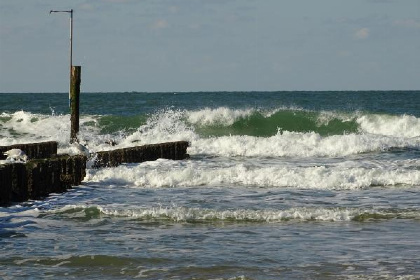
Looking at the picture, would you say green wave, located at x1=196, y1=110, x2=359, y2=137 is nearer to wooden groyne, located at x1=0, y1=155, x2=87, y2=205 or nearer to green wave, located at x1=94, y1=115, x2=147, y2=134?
green wave, located at x1=94, y1=115, x2=147, y2=134

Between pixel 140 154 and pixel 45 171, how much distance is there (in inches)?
208

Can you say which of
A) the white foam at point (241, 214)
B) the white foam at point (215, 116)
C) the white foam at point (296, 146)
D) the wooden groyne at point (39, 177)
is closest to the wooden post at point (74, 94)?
the white foam at point (296, 146)

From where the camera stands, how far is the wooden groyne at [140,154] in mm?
17969

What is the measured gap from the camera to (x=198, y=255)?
9.34m

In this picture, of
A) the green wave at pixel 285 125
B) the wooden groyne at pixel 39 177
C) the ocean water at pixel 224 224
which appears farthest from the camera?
the green wave at pixel 285 125

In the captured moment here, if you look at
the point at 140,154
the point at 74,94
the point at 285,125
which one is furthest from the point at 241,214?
the point at 285,125

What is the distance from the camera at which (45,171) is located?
14570mm

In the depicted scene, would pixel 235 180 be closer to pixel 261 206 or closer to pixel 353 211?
pixel 261 206

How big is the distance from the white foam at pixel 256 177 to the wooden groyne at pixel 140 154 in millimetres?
725

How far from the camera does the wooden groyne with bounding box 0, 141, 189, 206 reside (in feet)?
44.3

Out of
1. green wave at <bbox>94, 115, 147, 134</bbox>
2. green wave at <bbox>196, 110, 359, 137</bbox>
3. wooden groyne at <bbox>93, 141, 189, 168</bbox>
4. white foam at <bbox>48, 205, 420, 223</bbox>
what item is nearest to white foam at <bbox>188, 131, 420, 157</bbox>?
wooden groyne at <bbox>93, 141, 189, 168</bbox>

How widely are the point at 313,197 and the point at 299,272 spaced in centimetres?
590

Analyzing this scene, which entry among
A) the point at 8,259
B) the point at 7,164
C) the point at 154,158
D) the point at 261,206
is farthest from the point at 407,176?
the point at 8,259

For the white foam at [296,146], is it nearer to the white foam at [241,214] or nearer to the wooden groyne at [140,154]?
the wooden groyne at [140,154]
